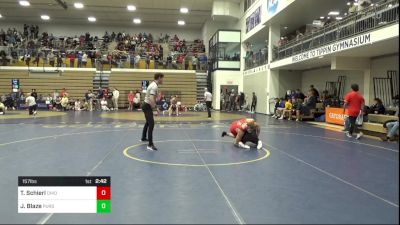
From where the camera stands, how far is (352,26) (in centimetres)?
1373

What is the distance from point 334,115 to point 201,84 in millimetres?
18583

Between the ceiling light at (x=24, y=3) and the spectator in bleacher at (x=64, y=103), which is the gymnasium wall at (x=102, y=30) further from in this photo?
the spectator in bleacher at (x=64, y=103)

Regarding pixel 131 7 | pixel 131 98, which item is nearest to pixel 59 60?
pixel 131 7

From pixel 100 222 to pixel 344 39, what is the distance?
12688 mm

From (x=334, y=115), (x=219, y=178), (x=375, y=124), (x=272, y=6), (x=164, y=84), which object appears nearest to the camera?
(x=219, y=178)

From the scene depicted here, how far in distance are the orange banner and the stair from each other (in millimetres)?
16843

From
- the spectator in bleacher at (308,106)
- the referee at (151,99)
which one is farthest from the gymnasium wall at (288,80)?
the referee at (151,99)

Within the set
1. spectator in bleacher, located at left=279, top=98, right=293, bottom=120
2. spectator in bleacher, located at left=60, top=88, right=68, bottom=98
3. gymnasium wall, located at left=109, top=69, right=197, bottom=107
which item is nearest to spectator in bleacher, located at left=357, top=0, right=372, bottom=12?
spectator in bleacher, located at left=279, top=98, right=293, bottom=120

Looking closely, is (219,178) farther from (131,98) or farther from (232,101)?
(232,101)

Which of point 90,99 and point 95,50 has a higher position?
point 95,50

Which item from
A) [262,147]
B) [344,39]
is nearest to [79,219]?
[262,147]

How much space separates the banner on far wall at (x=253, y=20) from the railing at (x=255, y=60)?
2.09m

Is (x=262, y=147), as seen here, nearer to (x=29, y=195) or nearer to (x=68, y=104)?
(x=29, y=195)
